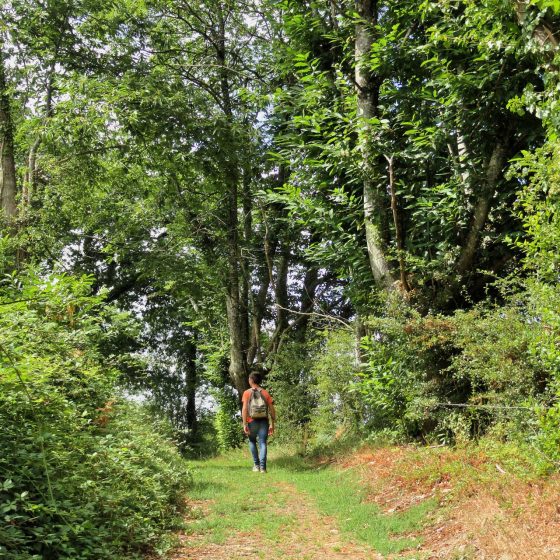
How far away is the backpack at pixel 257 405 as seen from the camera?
11.2 m

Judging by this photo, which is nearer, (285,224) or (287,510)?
(287,510)

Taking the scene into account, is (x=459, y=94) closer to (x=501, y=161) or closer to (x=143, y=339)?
(x=501, y=161)

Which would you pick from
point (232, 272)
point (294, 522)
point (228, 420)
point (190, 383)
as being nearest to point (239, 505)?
point (294, 522)

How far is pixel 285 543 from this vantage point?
578 centimetres

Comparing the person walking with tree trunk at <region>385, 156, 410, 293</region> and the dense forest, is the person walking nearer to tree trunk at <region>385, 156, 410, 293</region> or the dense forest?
the dense forest

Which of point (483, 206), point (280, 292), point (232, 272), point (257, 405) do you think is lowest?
point (257, 405)

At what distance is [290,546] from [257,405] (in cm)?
559

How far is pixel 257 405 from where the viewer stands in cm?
1124

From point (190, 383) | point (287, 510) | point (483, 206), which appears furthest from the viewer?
point (190, 383)

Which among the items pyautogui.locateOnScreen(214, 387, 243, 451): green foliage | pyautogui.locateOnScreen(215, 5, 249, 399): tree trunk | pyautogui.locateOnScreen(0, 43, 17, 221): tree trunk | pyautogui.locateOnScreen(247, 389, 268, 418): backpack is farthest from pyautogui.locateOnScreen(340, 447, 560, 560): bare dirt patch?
pyautogui.locateOnScreen(214, 387, 243, 451): green foliage

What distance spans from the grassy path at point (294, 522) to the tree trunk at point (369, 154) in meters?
3.75

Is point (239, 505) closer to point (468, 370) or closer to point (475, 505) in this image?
point (475, 505)

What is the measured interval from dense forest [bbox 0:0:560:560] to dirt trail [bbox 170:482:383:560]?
1.69 feet

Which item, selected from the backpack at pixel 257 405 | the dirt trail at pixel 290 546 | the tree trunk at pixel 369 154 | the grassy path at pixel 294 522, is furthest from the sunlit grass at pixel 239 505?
the tree trunk at pixel 369 154
